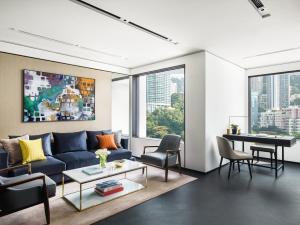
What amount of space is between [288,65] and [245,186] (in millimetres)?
3604

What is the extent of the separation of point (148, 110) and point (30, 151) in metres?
3.40

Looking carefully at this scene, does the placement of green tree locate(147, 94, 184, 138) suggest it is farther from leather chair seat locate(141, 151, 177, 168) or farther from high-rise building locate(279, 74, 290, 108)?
high-rise building locate(279, 74, 290, 108)

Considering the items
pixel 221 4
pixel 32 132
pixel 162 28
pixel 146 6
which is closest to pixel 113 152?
pixel 32 132

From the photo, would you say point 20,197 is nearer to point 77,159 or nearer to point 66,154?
point 77,159

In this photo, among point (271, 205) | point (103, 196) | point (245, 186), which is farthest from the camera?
point (245, 186)

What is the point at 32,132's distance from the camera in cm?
435

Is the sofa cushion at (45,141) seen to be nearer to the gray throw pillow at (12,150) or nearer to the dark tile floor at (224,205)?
the gray throw pillow at (12,150)

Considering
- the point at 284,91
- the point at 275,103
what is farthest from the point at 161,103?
the point at 284,91

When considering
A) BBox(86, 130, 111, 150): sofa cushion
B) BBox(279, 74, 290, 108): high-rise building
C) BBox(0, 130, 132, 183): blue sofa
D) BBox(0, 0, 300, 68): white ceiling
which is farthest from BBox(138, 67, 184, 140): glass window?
BBox(279, 74, 290, 108): high-rise building

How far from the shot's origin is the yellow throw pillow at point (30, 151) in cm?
352

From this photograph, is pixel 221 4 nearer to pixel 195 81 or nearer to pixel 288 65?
pixel 195 81

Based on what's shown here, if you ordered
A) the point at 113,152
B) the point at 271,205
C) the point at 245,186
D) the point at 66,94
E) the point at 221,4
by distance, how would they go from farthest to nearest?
the point at 66,94, the point at 113,152, the point at 245,186, the point at 271,205, the point at 221,4

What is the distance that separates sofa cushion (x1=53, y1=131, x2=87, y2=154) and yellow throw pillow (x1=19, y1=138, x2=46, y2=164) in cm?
59

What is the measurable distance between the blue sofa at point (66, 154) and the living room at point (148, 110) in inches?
0.9
